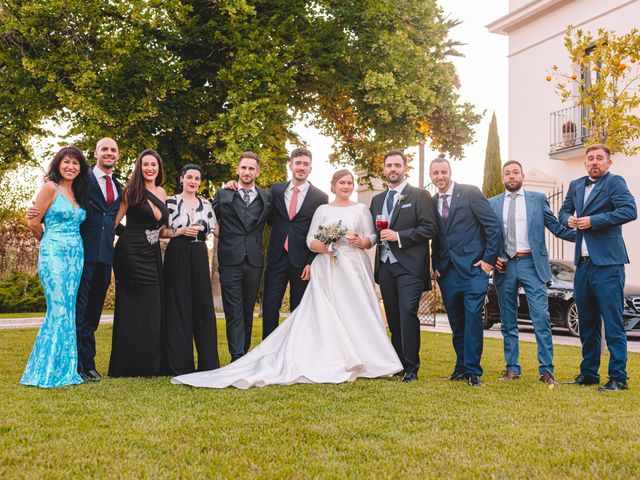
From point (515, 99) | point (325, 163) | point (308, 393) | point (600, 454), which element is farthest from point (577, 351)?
point (515, 99)

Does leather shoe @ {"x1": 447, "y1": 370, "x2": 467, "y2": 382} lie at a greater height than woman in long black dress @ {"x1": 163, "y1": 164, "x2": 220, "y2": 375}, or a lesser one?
lesser

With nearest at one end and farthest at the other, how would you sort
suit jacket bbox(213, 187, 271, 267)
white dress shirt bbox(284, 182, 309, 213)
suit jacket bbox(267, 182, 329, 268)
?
suit jacket bbox(213, 187, 271, 267) → suit jacket bbox(267, 182, 329, 268) → white dress shirt bbox(284, 182, 309, 213)

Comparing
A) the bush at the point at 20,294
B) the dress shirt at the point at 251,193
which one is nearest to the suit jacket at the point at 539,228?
the dress shirt at the point at 251,193

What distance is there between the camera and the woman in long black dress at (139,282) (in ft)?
21.0

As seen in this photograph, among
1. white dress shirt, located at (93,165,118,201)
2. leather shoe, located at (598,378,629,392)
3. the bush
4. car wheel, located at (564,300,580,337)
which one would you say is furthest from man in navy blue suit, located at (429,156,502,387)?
the bush

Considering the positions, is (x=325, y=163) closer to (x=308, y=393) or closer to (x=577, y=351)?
(x=577, y=351)

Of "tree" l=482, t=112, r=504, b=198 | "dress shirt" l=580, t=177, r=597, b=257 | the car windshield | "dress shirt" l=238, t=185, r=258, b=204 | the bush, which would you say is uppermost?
"tree" l=482, t=112, r=504, b=198

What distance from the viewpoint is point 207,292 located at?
682 cm

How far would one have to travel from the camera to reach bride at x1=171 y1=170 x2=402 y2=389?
6109 mm

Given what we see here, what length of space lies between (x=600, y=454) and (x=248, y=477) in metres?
2.00

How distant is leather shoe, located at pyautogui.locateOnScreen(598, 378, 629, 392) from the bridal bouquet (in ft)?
9.63

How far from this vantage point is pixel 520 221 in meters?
6.69

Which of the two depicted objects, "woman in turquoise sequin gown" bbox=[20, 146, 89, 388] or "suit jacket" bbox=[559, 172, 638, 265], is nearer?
"woman in turquoise sequin gown" bbox=[20, 146, 89, 388]

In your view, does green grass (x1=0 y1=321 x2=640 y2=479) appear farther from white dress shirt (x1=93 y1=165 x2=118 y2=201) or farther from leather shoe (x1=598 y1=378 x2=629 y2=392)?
white dress shirt (x1=93 y1=165 x2=118 y2=201)
